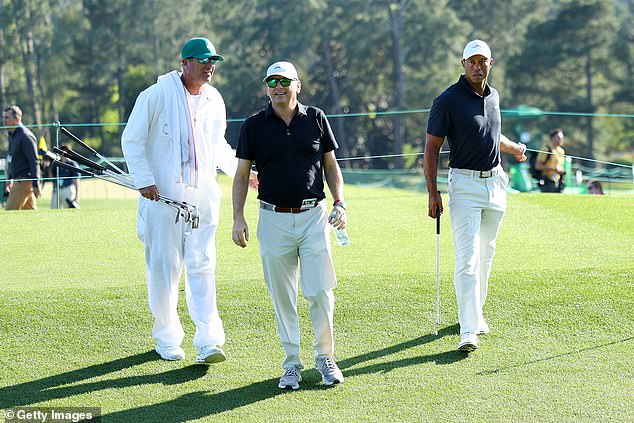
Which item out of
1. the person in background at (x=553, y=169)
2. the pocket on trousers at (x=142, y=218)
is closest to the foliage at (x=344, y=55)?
the person in background at (x=553, y=169)

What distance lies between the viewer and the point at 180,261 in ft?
22.2

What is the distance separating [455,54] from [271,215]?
1909 inches

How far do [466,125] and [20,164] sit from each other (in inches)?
314

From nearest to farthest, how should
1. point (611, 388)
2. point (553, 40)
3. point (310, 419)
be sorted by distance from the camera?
point (310, 419) < point (611, 388) < point (553, 40)

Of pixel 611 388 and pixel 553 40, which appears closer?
pixel 611 388

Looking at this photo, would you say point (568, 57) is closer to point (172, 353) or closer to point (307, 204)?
point (172, 353)

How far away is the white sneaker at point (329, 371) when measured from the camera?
622cm

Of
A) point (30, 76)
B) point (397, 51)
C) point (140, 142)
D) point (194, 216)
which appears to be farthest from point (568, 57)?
point (140, 142)

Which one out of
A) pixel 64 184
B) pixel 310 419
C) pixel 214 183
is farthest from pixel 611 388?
pixel 64 184

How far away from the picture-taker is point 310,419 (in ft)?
18.6

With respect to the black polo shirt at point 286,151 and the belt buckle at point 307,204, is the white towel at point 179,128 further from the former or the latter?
the belt buckle at point 307,204

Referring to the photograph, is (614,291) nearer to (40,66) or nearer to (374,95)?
(374,95)

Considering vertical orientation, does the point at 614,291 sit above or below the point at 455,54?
below

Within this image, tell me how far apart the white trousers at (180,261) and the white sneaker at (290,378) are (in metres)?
0.64
